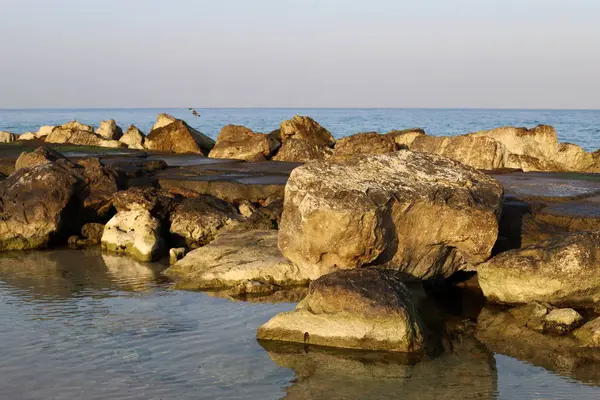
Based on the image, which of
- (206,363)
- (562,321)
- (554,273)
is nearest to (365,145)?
(554,273)

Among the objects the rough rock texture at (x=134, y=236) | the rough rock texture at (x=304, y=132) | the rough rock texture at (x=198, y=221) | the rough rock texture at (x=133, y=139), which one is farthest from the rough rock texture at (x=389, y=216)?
the rough rock texture at (x=133, y=139)

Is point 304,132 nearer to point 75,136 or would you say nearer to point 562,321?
point 75,136

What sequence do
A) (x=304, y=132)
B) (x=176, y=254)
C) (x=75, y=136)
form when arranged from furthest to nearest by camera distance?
(x=75, y=136)
(x=304, y=132)
(x=176, y=254)

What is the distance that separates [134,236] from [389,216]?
4663mm

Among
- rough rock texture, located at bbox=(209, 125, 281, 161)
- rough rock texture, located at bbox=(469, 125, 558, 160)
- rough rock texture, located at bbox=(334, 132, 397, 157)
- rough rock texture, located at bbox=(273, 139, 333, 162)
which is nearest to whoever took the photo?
rough rock texture, located at bbox=(334, 132, 397, 157)

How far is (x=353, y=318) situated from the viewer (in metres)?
7.43

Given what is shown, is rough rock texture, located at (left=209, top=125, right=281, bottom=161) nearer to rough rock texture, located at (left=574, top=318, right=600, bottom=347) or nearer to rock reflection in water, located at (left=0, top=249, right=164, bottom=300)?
rock reflection in water, located at (left=0, top=249, right=164, bottom=300)

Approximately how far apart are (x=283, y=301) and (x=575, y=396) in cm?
356

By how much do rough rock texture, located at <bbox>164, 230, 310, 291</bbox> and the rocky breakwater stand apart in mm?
6716

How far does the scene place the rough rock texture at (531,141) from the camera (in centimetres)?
1878

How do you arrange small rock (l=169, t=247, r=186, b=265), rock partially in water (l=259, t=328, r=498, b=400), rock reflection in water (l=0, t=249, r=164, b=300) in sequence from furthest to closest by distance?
small rock (l=169, t=247, r=186, b=265)
rock reflection in water (l=0, t=249, r=164, b=300)
rock partially in water (l=259, t=328, r=498, b=400)

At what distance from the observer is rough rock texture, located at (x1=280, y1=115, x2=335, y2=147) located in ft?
70.8

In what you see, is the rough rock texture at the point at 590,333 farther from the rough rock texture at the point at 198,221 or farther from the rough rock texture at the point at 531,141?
the rough rock texture at the point at 531,141

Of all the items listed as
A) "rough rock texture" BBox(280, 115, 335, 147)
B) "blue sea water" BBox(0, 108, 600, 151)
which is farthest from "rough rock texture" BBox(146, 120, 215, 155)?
"blue sea water" BBox(0, 108, 600, 151)
